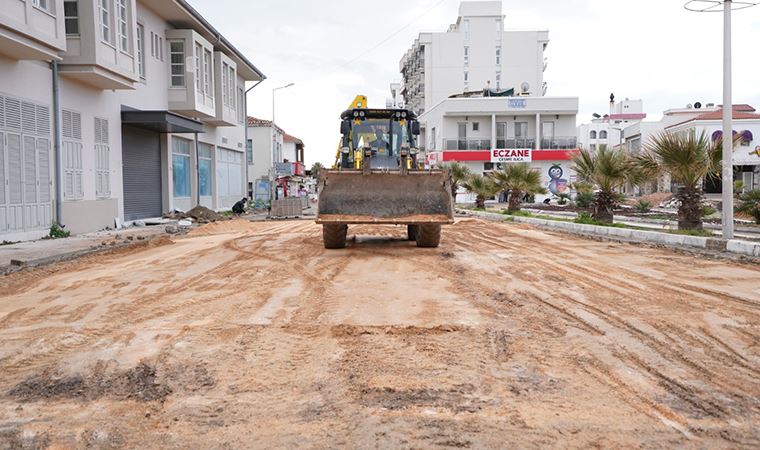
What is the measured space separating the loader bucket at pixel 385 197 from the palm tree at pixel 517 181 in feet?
49.3

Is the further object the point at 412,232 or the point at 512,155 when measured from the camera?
the point at 512,155

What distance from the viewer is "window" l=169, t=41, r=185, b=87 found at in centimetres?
2741

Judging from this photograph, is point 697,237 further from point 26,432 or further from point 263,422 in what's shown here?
point 26,432

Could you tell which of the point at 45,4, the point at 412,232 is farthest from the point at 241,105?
the point at 412,232

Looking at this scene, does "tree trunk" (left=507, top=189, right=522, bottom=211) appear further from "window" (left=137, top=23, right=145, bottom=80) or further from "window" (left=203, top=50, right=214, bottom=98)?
"window" (left=137, top=23, right=145, bottom=80)

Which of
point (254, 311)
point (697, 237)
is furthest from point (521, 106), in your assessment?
point (254, 311)

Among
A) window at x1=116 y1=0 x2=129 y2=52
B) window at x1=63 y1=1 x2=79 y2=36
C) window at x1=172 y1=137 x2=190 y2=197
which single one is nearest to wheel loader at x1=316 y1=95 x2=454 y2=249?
window at x1=63 y1=1 x2=79 y2=36

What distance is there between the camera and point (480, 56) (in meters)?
70.3

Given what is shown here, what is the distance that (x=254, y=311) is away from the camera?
23.1ft

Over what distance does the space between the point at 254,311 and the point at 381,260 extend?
4652 millimetres

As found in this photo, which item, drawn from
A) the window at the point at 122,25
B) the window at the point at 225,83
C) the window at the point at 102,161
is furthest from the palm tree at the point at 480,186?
the window at the point at 122,25

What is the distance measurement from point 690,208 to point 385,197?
7.84m

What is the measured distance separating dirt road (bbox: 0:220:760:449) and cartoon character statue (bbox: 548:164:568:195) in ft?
130

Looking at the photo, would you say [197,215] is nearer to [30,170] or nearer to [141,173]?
[141,173]
